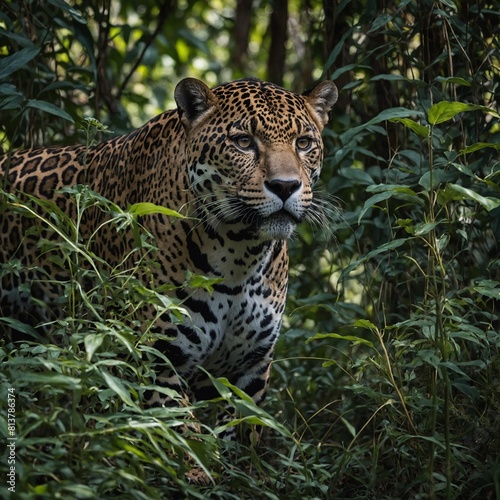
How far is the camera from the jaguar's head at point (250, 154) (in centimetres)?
475

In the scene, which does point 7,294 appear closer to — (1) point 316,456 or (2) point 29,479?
(1) point 316,456

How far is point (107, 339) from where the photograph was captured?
382 cm

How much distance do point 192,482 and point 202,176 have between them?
4.99 ft

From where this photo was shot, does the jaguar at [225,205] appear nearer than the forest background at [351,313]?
No

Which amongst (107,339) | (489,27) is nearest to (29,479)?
(107,339)

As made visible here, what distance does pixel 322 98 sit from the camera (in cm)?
545

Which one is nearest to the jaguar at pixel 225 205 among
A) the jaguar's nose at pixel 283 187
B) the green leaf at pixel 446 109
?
the jaguar's nose at pixel 283 187

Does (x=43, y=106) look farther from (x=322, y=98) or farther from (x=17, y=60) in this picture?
(x=322, y=98)

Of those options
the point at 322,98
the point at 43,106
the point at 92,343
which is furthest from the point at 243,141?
the point at 92,343

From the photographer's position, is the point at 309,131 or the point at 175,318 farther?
the point at 309,131

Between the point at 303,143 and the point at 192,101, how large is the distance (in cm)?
62

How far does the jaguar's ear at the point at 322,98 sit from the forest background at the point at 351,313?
0.90 ft

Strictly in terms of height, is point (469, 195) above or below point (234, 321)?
above

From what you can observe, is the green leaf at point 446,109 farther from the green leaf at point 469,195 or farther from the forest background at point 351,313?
the green leaf at point 469,195
